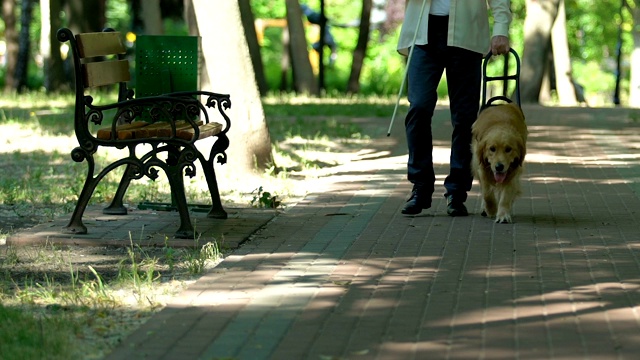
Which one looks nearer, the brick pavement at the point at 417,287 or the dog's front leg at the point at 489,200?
the brick pavement at the point at 417,287

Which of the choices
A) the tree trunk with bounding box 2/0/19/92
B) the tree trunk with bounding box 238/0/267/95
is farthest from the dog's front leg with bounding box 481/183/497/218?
the tree trunk with bounding box 2/0/19/92

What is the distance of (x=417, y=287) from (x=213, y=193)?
282 cm

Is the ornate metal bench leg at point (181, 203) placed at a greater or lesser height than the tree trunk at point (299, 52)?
greater

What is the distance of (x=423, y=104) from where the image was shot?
904cm

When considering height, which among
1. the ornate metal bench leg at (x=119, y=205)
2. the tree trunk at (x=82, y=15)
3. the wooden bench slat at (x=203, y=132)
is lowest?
the tree trunk at (x=82, y=15)

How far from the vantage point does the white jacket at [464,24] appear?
8883 mm

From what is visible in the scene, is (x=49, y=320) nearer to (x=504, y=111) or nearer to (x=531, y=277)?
(x=531, y=277)

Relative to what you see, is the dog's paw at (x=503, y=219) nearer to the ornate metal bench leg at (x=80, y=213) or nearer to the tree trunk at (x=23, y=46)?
the ornate metal bench leg at (x=80, y=213)

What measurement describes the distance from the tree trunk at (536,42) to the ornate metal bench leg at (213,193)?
59.9 ft

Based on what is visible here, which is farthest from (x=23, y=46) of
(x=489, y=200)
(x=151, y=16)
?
(x=489, y=200)

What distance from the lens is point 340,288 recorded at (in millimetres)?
6449

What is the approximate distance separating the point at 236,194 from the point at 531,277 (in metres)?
4.53

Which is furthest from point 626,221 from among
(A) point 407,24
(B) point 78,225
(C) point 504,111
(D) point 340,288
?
(B) point 78,225

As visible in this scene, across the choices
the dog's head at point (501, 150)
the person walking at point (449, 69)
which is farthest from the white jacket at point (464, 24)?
the dog's head at point (501, 150)
